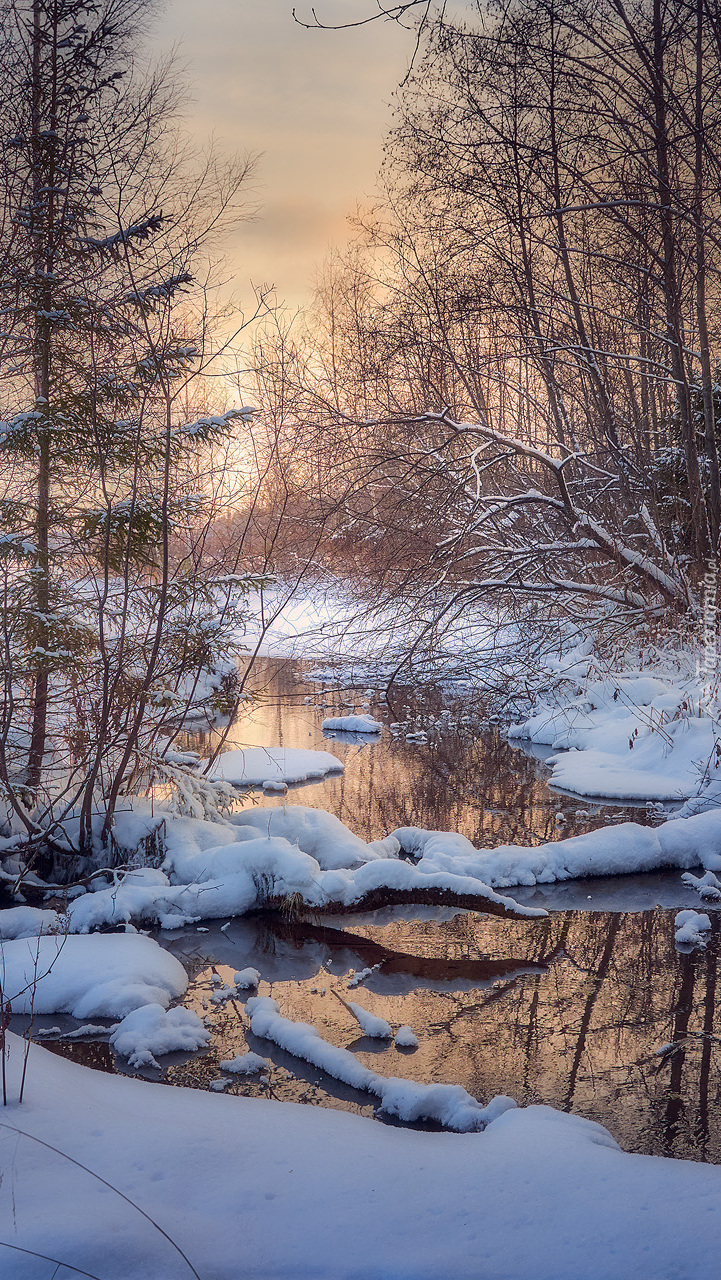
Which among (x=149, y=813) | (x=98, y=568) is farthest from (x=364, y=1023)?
(x=98, y=568)

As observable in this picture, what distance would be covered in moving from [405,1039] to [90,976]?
6.46ft

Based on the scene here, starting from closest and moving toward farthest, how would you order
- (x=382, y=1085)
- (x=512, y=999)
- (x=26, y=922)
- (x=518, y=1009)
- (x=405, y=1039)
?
1. (x=382, y=1085)
2. (x=405, y=1039)
3. (x=518, y=1009)
4. (x=512, y=999)
5. (x=26, y=922)

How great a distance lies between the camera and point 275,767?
10453 mm

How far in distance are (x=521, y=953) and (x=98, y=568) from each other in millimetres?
4423

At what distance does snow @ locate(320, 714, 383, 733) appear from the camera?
1335cm

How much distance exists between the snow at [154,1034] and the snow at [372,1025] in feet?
2.76

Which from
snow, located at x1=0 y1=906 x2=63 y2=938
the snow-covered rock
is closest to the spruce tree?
snow, located at x1=0 y1=906 x2=63 y2=938

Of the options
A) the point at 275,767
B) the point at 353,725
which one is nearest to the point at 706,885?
the point at 275,767

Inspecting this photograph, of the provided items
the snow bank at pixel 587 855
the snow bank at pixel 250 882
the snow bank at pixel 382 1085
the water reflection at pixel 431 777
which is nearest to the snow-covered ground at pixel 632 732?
the water reflection at pixel 431 777

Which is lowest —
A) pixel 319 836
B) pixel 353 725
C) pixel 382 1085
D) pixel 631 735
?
pixel 382 1085

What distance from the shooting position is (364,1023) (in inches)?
182

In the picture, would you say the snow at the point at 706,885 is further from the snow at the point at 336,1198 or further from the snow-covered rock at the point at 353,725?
the snow-covered rock at the point at 353,725

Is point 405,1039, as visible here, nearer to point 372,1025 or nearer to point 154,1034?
point 372,1025

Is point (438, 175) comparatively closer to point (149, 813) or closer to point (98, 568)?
point (98, 568)
